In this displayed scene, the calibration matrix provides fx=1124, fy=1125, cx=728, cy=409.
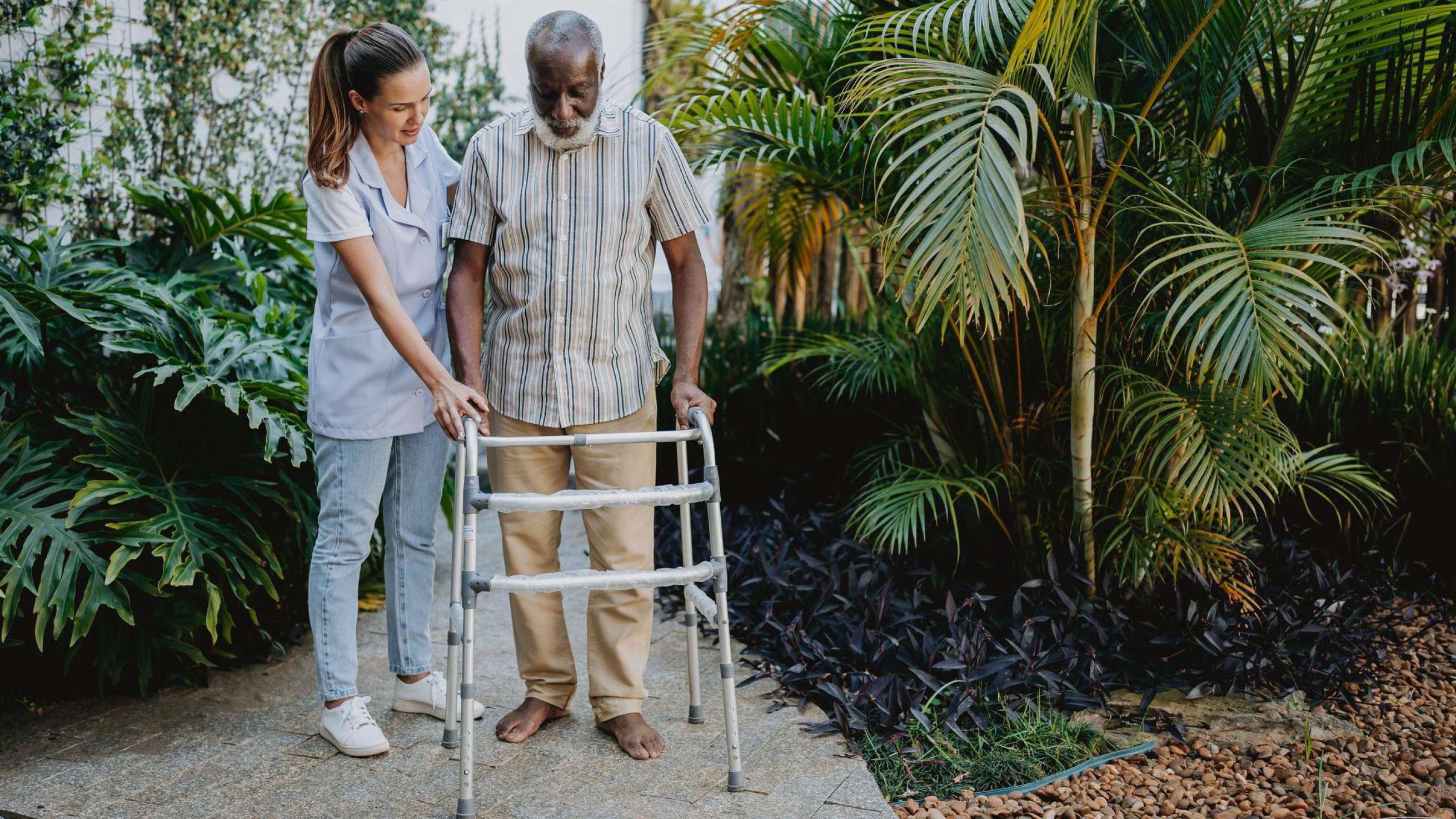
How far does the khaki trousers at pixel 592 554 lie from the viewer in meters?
2.88

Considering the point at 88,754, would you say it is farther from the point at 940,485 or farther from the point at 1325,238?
the point at 1325,238

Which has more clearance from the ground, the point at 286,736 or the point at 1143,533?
the point at 1143,533

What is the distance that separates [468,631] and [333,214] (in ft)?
3.33

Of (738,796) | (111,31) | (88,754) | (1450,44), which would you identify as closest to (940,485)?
(738,796)

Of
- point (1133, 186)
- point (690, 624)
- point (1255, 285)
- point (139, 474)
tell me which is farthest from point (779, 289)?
point (139, 474)

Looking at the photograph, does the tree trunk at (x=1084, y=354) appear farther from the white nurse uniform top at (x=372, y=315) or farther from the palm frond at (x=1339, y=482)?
the white nurse uniform top at (x=372, y=315)

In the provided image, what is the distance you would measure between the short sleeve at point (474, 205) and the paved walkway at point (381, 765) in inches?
51.9

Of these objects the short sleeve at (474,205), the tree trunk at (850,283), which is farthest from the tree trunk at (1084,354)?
the tree trunk at (850,283)

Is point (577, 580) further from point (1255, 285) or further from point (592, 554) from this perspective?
point (1255, 285)

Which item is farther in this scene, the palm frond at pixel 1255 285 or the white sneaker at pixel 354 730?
the white sneaker at pixel 354 730

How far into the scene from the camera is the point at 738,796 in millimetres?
2668

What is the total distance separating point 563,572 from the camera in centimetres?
258

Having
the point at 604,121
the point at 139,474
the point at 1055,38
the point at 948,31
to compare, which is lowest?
the point at 139,474

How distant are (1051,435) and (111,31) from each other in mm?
4012
